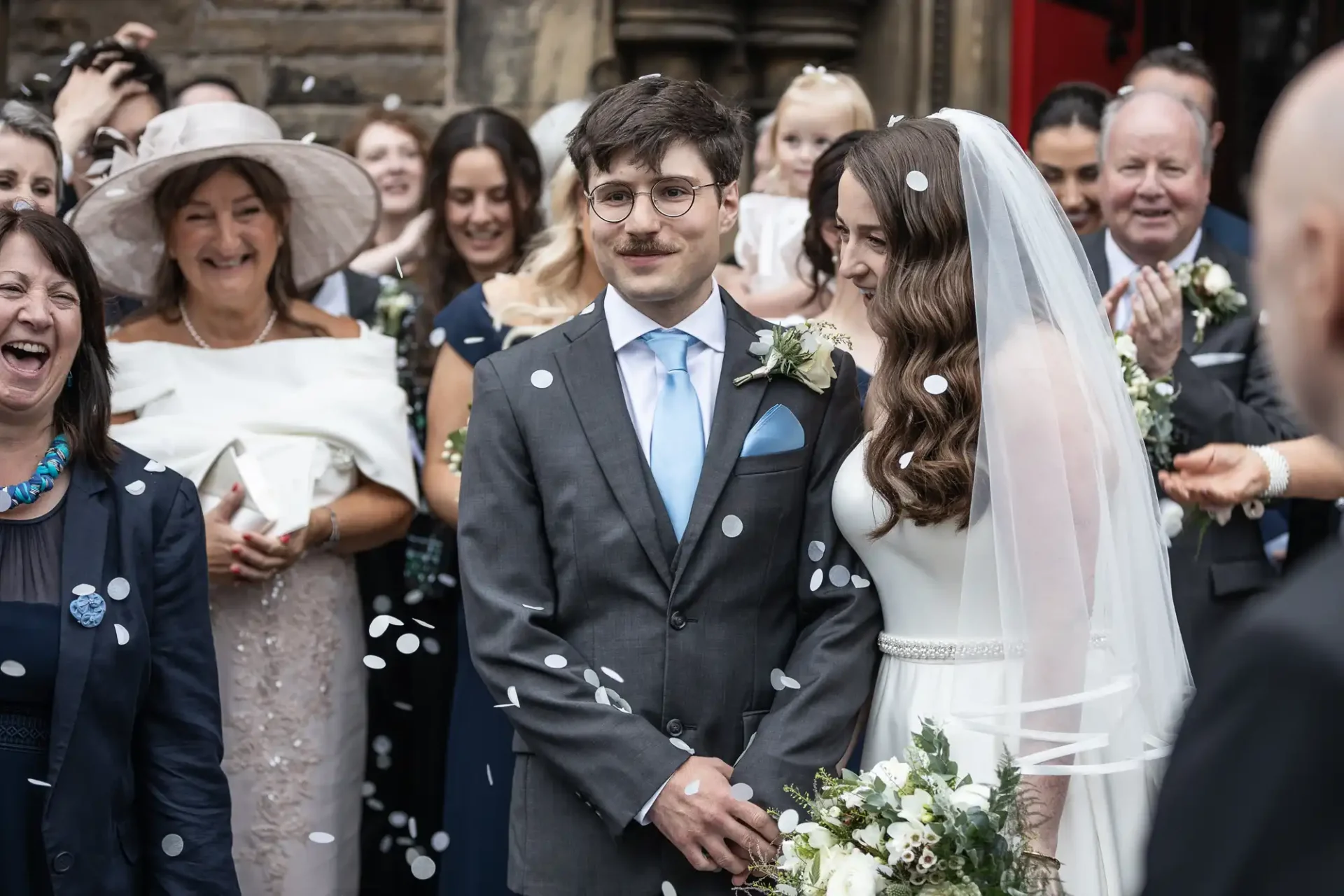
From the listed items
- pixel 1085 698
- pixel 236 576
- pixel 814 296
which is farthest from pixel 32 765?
pixel 814 296

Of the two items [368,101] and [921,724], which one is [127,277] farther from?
[368,101]

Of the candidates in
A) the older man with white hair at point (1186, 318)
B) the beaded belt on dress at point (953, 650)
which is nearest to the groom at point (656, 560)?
the beaded belt on dress at point (953, 650)

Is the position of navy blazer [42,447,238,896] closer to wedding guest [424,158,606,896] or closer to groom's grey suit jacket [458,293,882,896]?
groom's grey suit jacket [458,293,882,896]

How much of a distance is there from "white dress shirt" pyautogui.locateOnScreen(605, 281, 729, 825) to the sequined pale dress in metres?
1.17

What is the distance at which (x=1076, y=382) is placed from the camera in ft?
10.7

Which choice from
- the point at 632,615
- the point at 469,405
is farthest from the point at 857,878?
the point at 469,405

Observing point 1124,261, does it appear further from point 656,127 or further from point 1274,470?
point 656,127

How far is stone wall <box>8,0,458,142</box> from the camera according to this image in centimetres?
797

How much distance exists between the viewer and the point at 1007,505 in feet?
10.5

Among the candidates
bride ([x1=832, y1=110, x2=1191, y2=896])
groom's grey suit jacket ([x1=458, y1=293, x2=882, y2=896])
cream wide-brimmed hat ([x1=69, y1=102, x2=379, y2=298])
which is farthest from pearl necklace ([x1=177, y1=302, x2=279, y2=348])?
bride ([x1=832, y1=110, x2=1191, y2=896])

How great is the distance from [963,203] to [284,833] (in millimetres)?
2319

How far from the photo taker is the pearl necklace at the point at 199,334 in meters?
4.68

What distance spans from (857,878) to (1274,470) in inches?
82.6

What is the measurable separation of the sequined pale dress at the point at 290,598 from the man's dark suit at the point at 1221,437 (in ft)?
6.68
